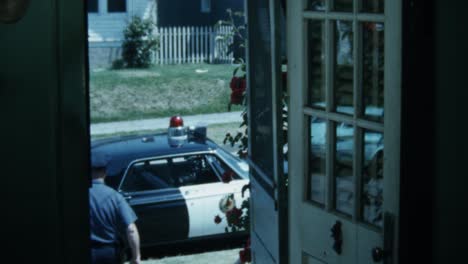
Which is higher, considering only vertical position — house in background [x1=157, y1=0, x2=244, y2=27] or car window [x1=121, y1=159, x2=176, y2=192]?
house in background [x1=157, y1=0, x2=244, y2=27]

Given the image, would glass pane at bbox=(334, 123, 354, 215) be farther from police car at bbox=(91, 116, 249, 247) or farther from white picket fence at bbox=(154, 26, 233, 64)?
white picket fence at bbox=(154, 26, 233, 64)

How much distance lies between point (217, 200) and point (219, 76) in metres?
11.2

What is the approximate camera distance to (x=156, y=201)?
8820 millimetres

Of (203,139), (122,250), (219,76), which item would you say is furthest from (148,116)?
(122,250)

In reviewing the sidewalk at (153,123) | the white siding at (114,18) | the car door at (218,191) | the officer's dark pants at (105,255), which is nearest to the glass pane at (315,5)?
the officer's dark pants at (105,255)

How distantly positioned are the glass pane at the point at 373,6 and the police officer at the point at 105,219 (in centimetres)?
286

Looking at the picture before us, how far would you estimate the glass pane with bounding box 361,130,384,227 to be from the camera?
3.89 meters

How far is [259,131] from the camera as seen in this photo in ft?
18.3

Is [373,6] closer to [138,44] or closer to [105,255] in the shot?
[105,255]

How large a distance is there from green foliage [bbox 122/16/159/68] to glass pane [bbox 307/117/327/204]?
58.0 feet
